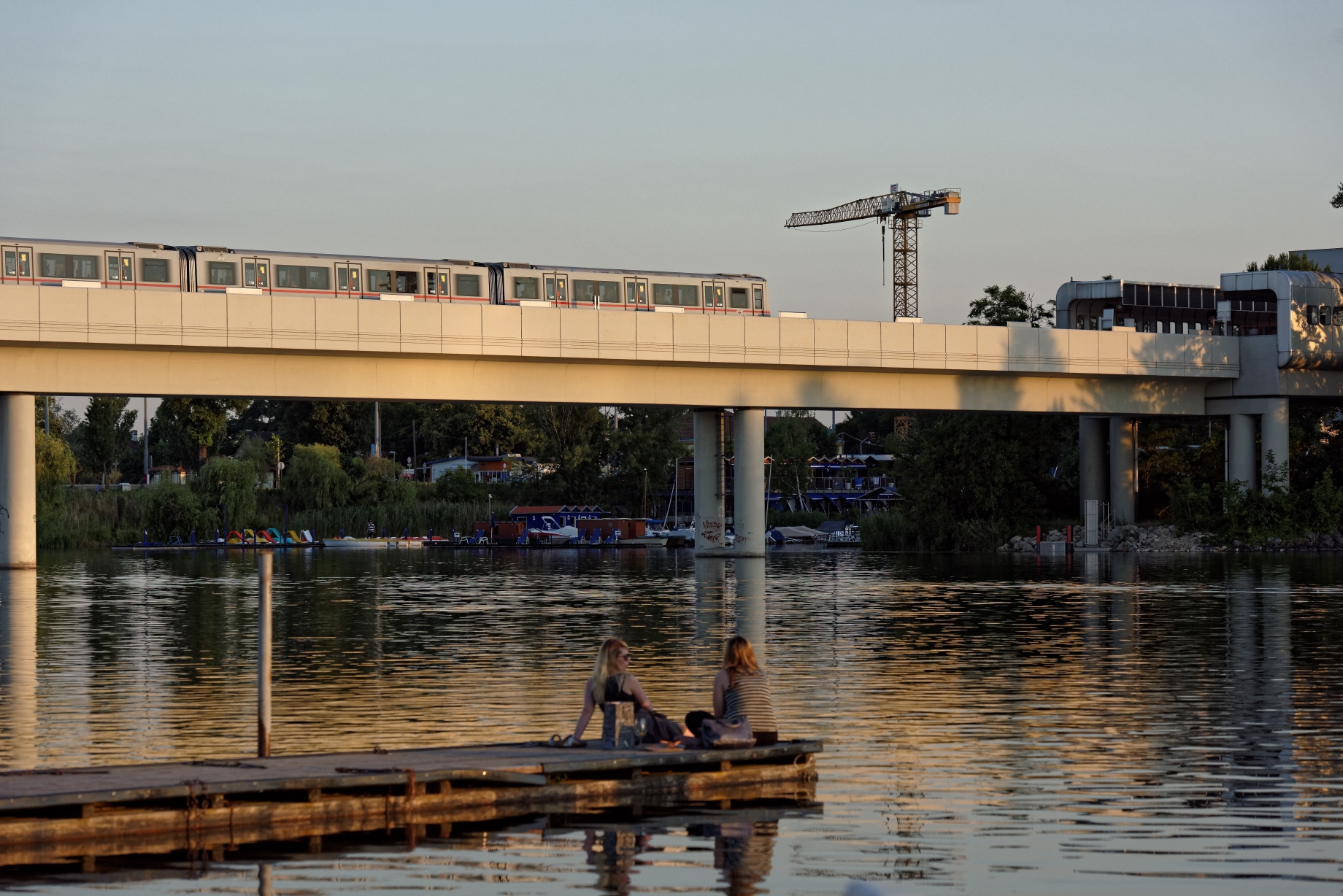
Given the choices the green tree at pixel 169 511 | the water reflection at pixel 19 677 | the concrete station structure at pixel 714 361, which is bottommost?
the water reflection at pixel 19 677

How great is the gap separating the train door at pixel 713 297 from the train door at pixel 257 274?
19.4 m

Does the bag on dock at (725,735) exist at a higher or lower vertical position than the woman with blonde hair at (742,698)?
lower

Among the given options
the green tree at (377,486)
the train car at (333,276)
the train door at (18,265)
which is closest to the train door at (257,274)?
the train car at (333,276)

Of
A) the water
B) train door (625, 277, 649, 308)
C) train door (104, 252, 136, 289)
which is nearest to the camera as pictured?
the water

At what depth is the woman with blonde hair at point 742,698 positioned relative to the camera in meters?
16.4

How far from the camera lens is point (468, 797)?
14664 millimetres

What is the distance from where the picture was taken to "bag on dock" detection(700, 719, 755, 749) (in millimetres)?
16062

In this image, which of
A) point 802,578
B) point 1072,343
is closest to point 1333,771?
point 802,578

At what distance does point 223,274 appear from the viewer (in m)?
64.4

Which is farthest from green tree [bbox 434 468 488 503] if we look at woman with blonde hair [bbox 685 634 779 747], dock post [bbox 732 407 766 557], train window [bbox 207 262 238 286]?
woman with blonde hair [bbox 685 634 779 747]

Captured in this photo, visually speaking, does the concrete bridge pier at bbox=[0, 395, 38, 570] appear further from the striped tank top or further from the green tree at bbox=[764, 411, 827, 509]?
the green tree at bbox=[764, 411, 827, 509]

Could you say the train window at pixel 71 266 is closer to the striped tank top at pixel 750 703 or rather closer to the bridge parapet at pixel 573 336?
the bridge parapet at pixel 573 336

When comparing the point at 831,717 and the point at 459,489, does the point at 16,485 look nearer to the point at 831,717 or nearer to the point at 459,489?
the point at 831,717

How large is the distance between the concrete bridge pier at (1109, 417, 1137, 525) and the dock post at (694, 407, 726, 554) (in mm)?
24156
